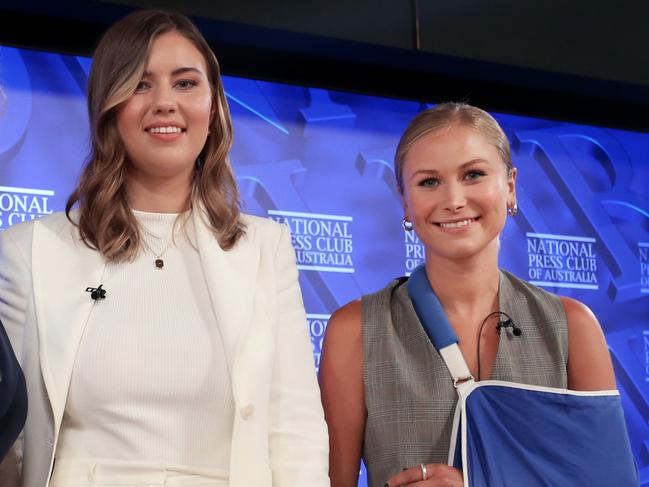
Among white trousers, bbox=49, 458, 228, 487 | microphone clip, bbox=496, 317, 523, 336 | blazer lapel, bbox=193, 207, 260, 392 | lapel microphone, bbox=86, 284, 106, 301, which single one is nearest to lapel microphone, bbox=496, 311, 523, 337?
microphone clip, bbox=496, 317, 523, 336

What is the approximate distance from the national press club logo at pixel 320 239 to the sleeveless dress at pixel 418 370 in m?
1.35

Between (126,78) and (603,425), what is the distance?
49.4 inches

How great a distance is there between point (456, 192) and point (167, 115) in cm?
67

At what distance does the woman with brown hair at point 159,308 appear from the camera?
1.95 metres

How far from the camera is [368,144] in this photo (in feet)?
13.2

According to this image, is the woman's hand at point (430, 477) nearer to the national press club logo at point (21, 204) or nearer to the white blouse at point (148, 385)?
the white blouse at point (148, 385)

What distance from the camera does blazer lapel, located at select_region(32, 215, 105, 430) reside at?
Result: 1.94m

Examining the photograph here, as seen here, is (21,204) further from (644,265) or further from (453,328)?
(644,265)

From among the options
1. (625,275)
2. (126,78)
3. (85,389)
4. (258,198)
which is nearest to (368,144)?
(258,198)

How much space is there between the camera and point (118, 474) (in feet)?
6.34

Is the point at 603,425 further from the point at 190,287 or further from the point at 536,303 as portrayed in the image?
the point at 190,287

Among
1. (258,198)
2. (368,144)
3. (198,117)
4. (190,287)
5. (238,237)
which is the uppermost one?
(368,144)

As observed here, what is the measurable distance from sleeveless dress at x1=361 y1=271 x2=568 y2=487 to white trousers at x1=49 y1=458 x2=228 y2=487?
0.44m

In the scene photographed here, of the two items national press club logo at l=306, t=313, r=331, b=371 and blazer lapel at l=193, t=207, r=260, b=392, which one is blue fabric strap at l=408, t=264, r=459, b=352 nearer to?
blazer lapel at l=193, t=207, r=260, b=392
